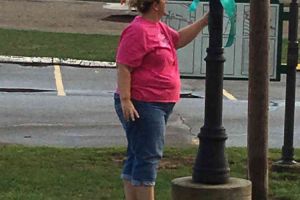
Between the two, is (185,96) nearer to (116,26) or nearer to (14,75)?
(14,75)

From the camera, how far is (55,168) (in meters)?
7.79

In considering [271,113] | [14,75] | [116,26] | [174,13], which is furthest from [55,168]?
[116,26]

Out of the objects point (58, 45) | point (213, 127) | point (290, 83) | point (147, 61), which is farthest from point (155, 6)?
point (58, 45)

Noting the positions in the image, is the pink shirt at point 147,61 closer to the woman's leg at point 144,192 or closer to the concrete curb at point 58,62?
the woman's leg at point 144,192

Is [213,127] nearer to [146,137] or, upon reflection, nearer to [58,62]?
[146,137]

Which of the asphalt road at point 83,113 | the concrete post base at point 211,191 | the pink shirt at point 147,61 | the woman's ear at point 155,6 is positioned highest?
the woman's ear at point 155,6

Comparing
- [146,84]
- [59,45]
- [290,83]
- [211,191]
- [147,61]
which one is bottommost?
[211,191]

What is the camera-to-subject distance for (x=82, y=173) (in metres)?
7.59

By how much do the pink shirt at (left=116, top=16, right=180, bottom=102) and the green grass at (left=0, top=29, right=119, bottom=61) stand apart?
14.1 meters

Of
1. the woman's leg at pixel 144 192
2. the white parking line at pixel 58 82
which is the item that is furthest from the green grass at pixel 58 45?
the woman's leg at pixel 144 192

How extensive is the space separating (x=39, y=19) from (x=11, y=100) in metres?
16.0

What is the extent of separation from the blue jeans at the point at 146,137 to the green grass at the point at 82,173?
4.56 feet

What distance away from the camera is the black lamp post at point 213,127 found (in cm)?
587

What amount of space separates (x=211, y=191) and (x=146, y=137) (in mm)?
770
